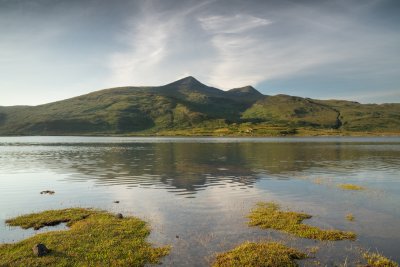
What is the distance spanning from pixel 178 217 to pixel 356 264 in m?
18.3

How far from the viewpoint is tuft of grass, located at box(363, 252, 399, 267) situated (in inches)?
893

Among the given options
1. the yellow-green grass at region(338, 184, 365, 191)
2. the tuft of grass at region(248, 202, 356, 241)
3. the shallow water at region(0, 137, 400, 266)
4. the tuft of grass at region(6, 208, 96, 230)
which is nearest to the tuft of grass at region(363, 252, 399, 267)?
the shallow water at region(0, 137, 400, 266)

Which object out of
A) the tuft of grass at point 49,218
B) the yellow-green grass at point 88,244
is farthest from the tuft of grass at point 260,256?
the tuft of grass at point 49,218

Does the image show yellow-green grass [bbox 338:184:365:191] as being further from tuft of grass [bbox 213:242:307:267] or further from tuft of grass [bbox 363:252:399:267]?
tuft of grass [bbox 213:242:307:267]

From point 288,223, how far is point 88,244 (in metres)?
18.7

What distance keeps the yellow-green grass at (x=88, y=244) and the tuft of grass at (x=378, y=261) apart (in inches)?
577

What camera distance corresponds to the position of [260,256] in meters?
23.4

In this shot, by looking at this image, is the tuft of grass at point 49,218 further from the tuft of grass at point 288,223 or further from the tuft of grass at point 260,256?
the tuft of grass at point 288,223

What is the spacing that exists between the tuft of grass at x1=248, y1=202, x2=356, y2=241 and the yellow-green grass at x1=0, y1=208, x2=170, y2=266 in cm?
1136

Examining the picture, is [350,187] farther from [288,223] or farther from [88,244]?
[88,244]

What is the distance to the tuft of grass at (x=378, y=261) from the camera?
22.7 metres

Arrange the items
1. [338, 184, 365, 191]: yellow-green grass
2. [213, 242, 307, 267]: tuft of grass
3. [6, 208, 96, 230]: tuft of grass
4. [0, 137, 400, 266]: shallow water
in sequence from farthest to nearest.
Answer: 1. [338, 184, 365, 191]: yellow-green grass
2. [6, 208, 96, 230]: tuft of grass
3. [0, 137, 400, 266]: shallow water
4. [213, 242, 307, 267]: tuft of grass

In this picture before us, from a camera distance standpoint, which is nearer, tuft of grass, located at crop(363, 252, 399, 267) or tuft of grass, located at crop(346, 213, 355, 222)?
tuft of grass, located at crop(363, 252, 399, 267)

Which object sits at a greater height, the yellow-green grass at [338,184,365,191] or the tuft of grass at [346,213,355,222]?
the tuft of grass at [346,213,355,222]
